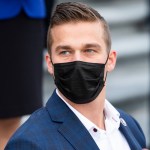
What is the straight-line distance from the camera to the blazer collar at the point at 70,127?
2930mm

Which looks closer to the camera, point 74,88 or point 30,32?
point 74,88

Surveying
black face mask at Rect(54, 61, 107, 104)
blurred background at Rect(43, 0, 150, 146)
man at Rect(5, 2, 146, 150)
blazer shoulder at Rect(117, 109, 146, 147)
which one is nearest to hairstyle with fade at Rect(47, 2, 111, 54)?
man at Rect(5, 2, 146, 150)

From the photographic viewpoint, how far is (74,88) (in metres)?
2.96

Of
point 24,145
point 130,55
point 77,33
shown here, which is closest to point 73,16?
point 77,33

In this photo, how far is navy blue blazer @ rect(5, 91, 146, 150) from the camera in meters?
2.82

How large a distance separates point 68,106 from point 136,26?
346 centimetres

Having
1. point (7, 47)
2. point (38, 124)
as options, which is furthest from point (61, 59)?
point (7, 47)

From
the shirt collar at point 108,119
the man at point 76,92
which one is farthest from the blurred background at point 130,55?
the man at point 76,92

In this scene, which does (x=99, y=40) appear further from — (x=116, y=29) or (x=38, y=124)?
(x=116, y=29)

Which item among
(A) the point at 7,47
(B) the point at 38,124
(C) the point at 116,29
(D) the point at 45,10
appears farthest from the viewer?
(C) the point at 116,29

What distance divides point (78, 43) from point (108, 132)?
0.45 metres

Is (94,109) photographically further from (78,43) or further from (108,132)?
(78,43)

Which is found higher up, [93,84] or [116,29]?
[93,84]

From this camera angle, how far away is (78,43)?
299 centimetres
